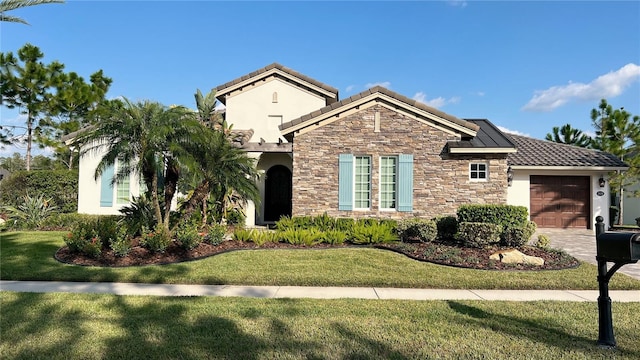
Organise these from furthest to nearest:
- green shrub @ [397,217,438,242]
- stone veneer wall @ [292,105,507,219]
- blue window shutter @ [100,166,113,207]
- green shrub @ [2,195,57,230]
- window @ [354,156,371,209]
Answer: blue window shutter @ [100,166,113,207] → green shrub @ [2,195,57,230] → window @ [354,156,371,209] → stone veneer wall @ [292,105,507,219] → green shrub @ [397,217,438,242]

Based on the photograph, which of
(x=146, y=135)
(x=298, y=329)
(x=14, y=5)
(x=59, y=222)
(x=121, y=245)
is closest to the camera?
(x=298, y=329)

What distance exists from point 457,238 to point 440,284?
434 centimetres

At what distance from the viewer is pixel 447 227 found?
37.7 feet

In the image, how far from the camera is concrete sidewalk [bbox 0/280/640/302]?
6148mm

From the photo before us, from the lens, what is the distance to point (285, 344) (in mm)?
3953

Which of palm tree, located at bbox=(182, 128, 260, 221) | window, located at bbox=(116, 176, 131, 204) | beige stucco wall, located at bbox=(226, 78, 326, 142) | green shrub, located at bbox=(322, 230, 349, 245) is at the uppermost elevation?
beige stucco wall, located at bbox=(226, 78, 326, 142)

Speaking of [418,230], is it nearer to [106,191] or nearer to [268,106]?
[268,106]

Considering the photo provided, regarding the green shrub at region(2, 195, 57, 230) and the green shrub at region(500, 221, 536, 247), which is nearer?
the green shrub at region(500, 221, 536, 247)

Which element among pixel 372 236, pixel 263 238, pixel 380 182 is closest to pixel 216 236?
pixel 263 238

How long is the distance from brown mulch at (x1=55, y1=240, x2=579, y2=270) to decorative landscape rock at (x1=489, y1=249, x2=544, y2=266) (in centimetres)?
13

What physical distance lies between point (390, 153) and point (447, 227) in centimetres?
324

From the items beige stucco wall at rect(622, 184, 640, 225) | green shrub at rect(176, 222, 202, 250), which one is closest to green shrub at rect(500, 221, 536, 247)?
green shrub at rect(176, 222, 202, 250)

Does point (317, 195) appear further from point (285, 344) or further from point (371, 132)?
point (285, 344)

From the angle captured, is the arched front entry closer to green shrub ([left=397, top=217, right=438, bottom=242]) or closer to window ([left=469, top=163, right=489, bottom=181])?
green shrub ([left=397, top=217, right=438, bottom=242])
